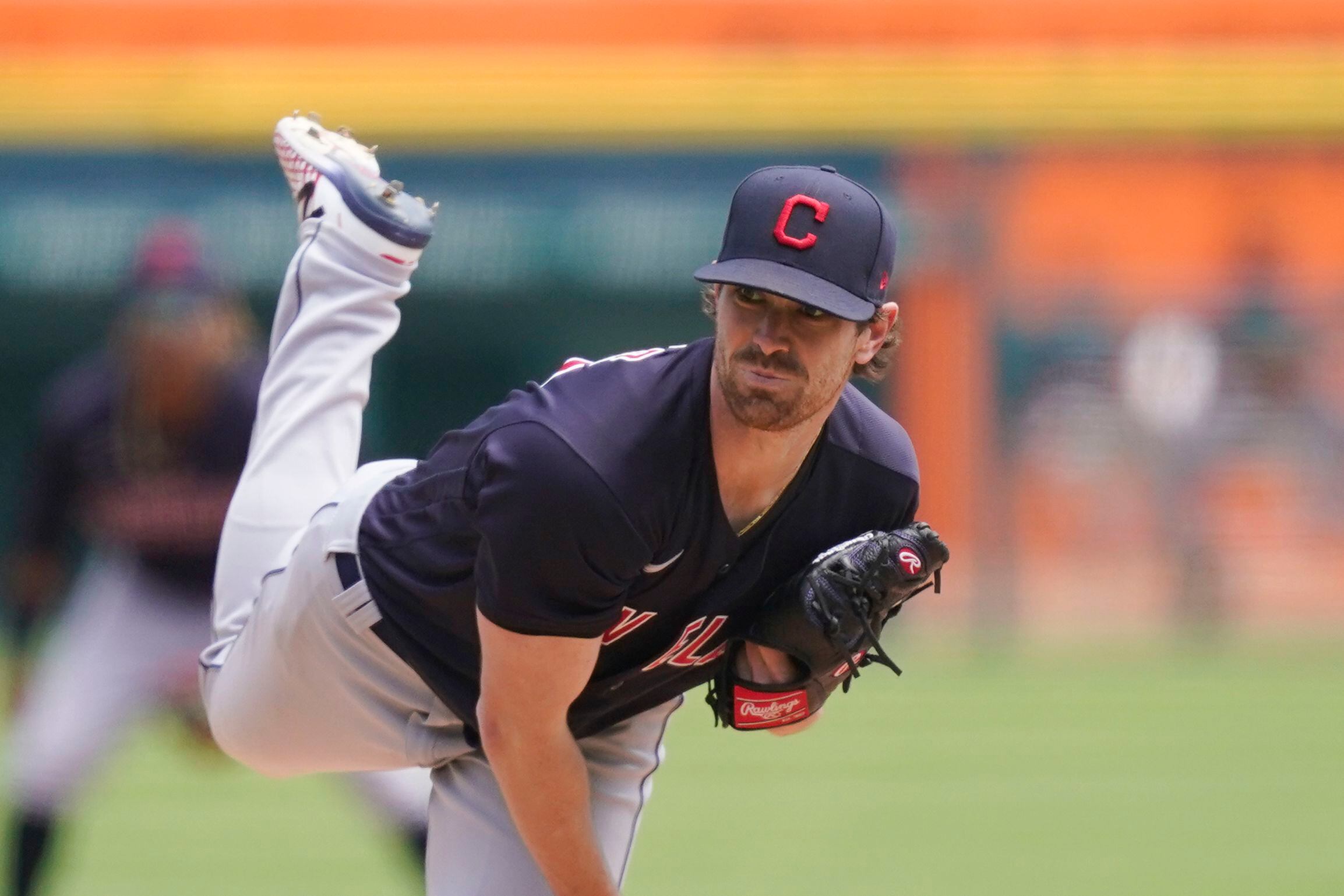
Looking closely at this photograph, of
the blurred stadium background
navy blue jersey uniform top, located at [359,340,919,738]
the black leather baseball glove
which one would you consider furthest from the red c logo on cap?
the blurred stadium background

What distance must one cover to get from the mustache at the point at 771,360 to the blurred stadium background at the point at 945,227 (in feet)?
26.7

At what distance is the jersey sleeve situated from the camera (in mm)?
3539

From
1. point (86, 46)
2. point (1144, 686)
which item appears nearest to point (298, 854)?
point (1144, 686)

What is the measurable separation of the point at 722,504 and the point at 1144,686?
9094mm

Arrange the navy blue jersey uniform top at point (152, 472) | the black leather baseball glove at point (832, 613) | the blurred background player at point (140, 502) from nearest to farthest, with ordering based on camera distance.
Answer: the black leather baseball glove at point (832, 613) < the blurred background player at point (140, 502) < the navy blue jersey uniform top at point (152, 472)

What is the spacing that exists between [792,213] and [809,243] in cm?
8

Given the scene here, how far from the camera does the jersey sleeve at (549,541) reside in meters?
3.54

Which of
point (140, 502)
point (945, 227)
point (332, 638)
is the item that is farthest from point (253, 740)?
point (945, 227)

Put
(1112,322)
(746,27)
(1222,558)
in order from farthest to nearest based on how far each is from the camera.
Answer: (746,27) < (1112,322) < (1222,558)

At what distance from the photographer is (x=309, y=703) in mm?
4512

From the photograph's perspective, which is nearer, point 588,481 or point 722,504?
point 588,481

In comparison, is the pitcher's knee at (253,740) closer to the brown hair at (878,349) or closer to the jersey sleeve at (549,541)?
the jersey sleeve at (549,541)

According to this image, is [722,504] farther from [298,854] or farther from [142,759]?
[142,759]

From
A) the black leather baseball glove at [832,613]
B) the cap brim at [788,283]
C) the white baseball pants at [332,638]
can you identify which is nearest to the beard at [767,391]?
the cap brim at [788,283]
